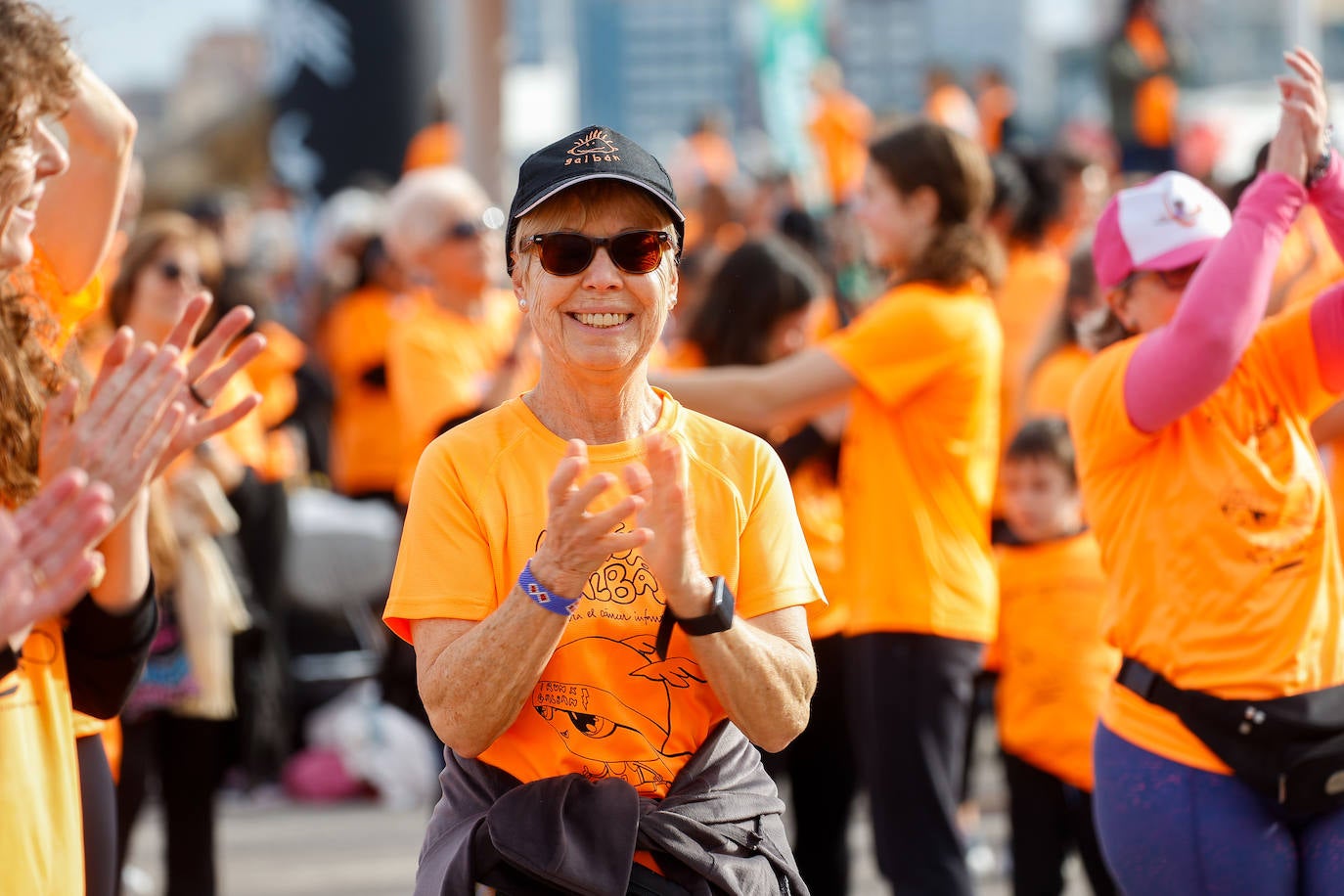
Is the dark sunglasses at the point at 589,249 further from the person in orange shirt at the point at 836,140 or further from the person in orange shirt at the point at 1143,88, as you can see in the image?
the person in orange shirt at the point at 836,140

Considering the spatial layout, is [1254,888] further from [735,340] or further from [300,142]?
[300,142]

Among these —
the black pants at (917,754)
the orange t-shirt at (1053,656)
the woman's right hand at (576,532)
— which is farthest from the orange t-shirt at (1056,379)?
the woman's right hand at (576,532)

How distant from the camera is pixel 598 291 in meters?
2.57

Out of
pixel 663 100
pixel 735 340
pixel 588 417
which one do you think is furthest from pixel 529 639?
pixel 663 100

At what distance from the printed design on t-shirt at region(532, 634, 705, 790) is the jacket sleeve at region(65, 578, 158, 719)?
0.75 meters

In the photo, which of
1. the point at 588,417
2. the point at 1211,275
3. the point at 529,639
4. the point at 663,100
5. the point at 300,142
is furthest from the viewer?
the point at 663,100

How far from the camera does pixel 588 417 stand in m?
2.65

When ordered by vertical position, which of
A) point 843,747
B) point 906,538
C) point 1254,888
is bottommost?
point 843,747

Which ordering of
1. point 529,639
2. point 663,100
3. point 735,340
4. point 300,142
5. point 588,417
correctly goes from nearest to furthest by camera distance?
1. point 529,639
2. point 588,417
3. point 735,340
4. point 300,142
5. point 663,100

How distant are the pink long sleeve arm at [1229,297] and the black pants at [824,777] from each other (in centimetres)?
195

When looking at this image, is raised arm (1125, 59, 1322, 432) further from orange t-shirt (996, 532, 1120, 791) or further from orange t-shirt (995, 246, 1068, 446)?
orange t-shirt (995, 246, 1068, 446)

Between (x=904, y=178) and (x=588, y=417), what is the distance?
7.32ft

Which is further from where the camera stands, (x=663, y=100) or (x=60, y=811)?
(x=663, y=100)

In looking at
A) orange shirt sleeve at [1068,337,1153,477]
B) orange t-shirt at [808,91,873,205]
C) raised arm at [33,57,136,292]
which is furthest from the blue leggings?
orange t-shirt at [808,91,873,205]
